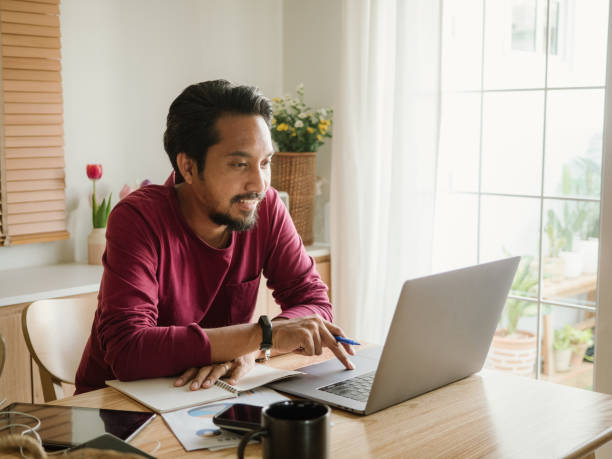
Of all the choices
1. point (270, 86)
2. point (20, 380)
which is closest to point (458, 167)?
point (270, 86)

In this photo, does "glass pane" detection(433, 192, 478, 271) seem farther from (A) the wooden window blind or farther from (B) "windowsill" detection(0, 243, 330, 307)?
(A) the wooden window blind

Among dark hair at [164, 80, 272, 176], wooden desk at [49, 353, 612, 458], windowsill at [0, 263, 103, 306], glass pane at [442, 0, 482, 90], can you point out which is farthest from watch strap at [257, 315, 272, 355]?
glass pane at [442, 0, 482, 90]

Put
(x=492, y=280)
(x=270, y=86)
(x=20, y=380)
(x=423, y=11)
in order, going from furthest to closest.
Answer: (x=270, y=86) → (x=423, y=11) → (x=20, y=380) → (x=492, y=280)

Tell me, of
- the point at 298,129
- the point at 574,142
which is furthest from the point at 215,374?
the point at 298,129

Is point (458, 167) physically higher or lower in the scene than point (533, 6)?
lower

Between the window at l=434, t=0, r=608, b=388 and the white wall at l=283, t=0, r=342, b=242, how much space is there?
667 millimetres

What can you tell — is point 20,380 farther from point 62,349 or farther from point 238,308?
point 238,308

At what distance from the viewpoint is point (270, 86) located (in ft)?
11.4

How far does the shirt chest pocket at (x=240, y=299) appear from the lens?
5.81 ft

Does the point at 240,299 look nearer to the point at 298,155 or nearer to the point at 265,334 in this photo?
the point at 265,334

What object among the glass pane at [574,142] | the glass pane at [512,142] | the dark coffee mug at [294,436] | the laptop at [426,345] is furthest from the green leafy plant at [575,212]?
the dark coffee mug at [294,436]

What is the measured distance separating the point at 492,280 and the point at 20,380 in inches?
64.3

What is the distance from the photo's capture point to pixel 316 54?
3348mm

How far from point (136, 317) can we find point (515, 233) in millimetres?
1724
